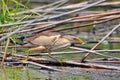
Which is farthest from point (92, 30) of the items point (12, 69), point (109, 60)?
point (12, 69)

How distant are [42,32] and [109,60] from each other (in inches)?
24.3

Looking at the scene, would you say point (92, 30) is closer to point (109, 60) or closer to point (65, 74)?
point (109, 60)

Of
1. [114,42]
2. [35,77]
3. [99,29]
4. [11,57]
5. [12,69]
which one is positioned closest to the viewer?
[35,77]

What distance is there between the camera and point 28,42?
14.0 ft

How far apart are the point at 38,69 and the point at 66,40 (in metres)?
0.42

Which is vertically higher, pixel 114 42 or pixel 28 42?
pixel 28 42

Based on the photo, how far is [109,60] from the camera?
421 centimetres

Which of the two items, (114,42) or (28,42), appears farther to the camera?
(114,42)

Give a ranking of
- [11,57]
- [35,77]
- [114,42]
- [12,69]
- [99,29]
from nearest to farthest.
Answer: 1. [35,77]
2. [12,69]
3. [11,57]
4. [114,42]
5. [99,29]

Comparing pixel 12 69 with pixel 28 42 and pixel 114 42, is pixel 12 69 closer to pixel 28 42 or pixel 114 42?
pixel 28 42

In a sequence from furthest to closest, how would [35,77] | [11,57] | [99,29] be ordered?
[99,29] → [11,57] → [35,77]

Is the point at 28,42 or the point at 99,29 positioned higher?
the point at 28,42

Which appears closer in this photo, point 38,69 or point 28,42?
point 38,69

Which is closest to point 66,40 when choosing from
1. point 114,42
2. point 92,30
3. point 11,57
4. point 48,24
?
point 48,24
